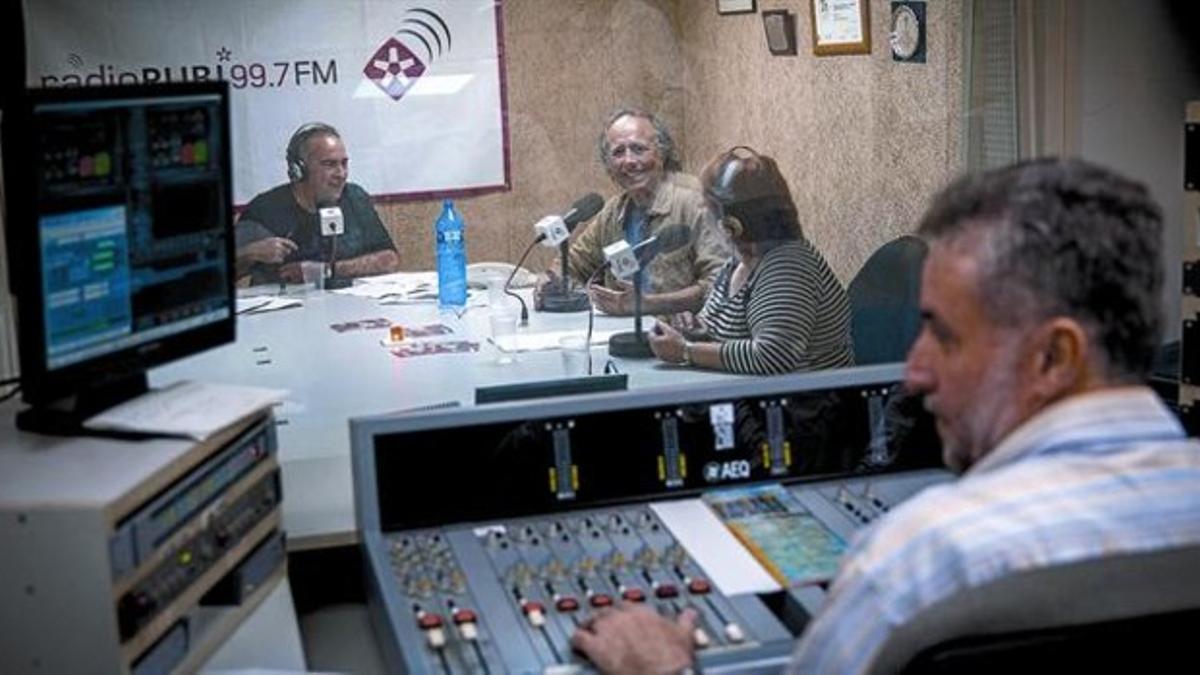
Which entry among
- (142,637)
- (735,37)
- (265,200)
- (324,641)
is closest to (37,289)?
(142,637)

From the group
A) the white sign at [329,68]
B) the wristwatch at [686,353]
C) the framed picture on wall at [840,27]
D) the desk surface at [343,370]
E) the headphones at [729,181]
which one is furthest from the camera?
the framed picture on wall at [840,27]

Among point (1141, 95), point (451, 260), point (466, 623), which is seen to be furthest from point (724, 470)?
point (1141, 95)

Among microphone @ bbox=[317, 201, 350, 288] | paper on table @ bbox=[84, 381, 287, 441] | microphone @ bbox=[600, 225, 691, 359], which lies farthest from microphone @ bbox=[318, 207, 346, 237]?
paper on table @ bbox=[84, 381, 287, 441]

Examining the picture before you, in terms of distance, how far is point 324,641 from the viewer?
7.40 ft

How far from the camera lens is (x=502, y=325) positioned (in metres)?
3.65

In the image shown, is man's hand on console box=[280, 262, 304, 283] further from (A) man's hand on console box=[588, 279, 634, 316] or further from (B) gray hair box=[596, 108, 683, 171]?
(B) gray hair box=[596, 108, 683, 171]

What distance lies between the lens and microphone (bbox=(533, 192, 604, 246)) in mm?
3820

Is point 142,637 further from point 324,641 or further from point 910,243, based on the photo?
point 910,243

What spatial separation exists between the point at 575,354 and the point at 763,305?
0.45 metres

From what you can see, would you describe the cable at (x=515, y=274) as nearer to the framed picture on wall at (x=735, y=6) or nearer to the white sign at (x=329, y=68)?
the white sign at (x=329, y=68)

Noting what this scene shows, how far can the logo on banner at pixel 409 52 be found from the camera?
3596 mm

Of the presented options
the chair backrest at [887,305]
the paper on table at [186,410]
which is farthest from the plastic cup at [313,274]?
the paper on table at [186,410]

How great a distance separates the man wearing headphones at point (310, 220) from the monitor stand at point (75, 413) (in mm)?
1607

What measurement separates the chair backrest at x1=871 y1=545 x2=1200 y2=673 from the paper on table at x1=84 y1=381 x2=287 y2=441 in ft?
2.81
